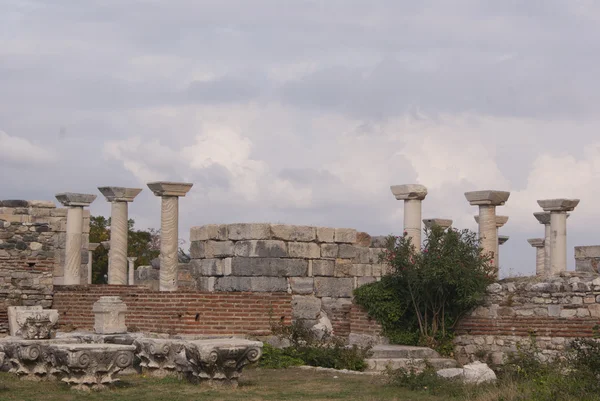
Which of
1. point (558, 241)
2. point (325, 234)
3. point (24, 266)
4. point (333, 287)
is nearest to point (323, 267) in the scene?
point (333, 287)

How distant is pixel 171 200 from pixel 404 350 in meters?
7.53

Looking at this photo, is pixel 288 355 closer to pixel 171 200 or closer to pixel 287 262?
pixel 287 262

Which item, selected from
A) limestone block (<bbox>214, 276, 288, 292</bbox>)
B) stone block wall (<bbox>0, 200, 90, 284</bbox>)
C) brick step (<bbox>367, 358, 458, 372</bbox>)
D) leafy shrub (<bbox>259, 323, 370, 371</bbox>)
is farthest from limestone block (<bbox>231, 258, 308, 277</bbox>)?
stone block wall (<bbox>0, 200, 90, 284</bbox>)

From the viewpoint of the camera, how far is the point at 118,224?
91.5 ft

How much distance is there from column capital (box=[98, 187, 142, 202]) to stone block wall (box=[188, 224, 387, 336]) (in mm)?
5421

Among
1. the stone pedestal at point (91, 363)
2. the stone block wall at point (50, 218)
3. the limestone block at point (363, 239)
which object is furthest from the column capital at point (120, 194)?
the stone pedestal at point (91, 363)

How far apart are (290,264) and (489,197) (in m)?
6.33

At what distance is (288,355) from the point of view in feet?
63.5

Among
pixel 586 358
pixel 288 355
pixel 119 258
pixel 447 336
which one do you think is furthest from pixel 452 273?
pixel 119 258

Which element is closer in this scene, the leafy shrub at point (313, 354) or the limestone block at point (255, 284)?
the leafy shrub at point (313, 354)

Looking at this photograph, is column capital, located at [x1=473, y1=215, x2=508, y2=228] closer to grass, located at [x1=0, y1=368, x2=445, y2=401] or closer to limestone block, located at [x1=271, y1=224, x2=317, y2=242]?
limestone block, located at [x1=271, y1=224, x2=317, y2=242]

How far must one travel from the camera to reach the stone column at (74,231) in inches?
1150

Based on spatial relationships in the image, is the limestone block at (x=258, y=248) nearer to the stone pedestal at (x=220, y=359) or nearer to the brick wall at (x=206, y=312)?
the brick wall at (x=206, y=312)

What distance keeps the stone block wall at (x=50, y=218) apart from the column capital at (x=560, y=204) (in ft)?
43.1
